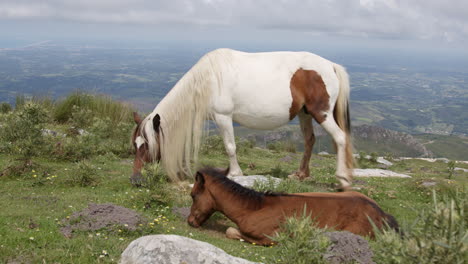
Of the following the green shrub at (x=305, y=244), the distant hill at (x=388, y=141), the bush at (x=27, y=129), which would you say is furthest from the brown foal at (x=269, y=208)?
the distant hill at (x=388, y=141)

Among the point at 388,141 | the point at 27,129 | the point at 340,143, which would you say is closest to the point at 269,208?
the point at 340,143

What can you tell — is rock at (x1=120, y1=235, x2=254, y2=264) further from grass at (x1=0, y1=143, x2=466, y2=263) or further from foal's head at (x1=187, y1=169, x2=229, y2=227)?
foal's head at (x1=187, y1=169, x2=229, y2=227)

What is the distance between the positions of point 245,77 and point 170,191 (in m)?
3.35

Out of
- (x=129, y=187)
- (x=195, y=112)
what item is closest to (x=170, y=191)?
(x=129, y=187)

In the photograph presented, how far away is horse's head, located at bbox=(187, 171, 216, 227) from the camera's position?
687 centimetres

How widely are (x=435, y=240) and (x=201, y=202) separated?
4.68m

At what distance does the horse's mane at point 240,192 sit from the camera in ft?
21.7

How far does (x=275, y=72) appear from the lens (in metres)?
9.75

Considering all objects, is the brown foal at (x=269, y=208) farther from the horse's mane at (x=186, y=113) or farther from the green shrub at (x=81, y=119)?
the green shrub at (x=81, y=119)

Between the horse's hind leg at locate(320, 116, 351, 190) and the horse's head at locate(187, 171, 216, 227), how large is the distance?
4.24 meters

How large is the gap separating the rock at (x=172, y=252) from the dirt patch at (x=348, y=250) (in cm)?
114

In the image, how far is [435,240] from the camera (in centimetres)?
268

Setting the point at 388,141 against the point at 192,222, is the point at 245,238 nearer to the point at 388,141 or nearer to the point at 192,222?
the point at 192,222

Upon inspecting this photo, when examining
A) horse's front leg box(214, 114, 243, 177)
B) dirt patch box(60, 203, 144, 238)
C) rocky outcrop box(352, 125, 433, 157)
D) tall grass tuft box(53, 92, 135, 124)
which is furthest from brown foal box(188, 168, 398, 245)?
rocky outcrop box(352, 125, 433, 157)
